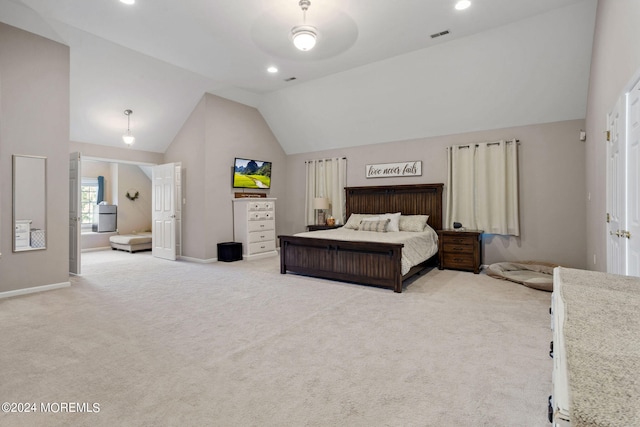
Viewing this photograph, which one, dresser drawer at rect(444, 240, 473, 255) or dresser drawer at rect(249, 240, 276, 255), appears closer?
dresser drawer at rect(444, 240, 473, 255)

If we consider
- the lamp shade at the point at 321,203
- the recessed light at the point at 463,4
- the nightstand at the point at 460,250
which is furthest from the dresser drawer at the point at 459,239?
the recessed light at the point at 463,4

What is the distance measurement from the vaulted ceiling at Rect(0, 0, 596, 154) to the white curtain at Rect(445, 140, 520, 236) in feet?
1.52

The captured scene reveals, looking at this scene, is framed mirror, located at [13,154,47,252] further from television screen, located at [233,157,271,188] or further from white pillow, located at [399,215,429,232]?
white pillow, located at [399,215,429,232]

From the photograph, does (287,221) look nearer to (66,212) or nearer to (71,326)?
(66,212)

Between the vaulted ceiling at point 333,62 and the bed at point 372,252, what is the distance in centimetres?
121

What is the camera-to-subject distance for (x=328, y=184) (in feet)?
25.4

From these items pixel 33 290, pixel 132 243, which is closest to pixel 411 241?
pixel 33 290

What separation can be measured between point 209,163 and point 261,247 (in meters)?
2.08

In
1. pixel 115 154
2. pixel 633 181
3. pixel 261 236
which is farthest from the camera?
pixel 261 236

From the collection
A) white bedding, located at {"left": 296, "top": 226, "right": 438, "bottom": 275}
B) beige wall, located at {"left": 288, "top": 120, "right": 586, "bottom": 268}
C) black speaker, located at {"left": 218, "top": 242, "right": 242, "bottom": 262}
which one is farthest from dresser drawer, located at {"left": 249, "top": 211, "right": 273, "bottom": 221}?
beige wall, located at {"left": 288, "top": 120, "right": 586, "bottom": 268}

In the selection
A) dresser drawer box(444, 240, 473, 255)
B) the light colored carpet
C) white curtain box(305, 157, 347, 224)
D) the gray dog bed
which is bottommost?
the light colored carpet

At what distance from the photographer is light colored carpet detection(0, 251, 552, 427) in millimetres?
1858

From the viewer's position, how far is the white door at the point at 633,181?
2.31m

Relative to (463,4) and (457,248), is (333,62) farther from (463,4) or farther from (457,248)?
(457,248)
